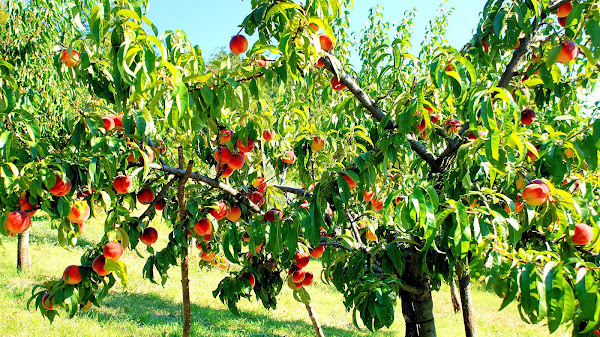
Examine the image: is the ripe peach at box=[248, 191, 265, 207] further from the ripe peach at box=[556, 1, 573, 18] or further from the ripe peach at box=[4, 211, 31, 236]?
the ripe peach at box=[556, 1, 573, 18]

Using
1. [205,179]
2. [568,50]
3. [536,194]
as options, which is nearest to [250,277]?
[205,179]

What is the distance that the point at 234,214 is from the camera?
1.84 metres

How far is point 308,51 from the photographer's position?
4.10 ft

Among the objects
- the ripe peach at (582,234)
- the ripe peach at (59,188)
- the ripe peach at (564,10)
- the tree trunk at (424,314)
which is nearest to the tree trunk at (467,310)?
the tree trunk at (424,314)

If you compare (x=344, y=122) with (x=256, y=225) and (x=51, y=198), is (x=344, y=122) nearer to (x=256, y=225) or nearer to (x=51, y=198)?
(x=256, y=225)

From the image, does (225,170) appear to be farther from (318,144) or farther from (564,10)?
(564,10)

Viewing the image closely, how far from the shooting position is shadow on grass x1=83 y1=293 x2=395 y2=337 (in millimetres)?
4180

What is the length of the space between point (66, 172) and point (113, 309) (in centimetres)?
375

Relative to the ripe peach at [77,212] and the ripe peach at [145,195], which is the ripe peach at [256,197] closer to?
the ripe peach at [145,195]

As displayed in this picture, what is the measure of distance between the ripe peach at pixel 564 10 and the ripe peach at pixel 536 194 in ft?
2.50

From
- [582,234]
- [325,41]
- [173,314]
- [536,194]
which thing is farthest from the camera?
[173,314]

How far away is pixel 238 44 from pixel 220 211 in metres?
0.70

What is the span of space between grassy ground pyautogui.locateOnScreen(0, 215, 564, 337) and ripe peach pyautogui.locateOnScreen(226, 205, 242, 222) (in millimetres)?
2534

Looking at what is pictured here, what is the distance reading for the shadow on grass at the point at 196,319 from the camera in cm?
418
